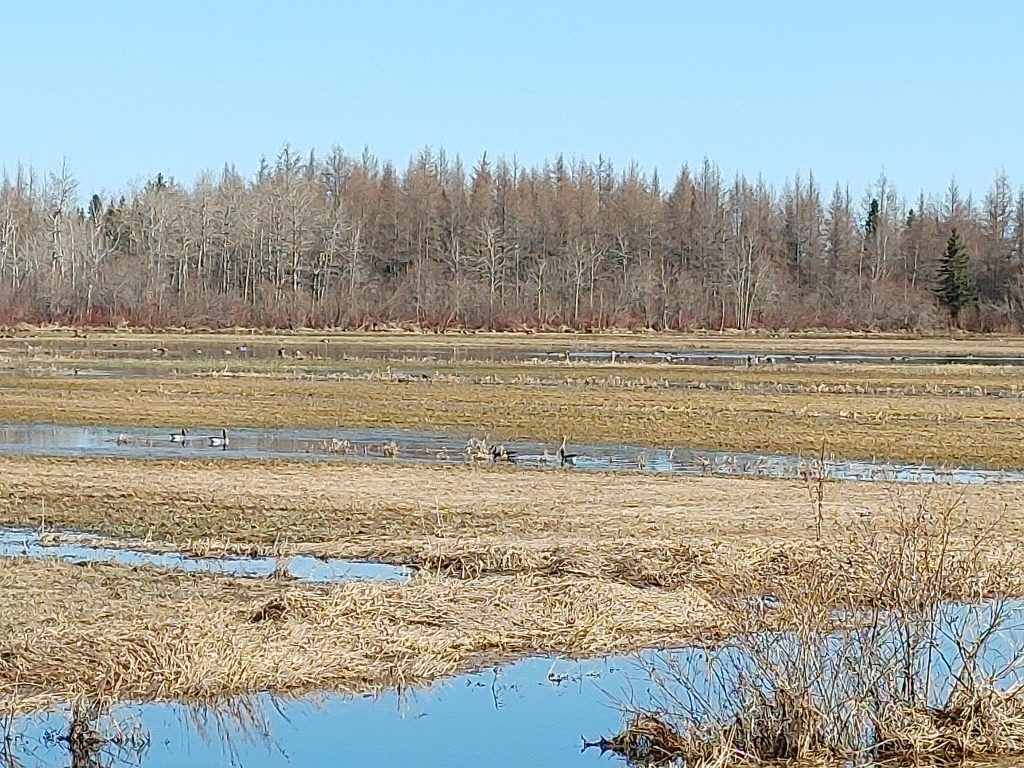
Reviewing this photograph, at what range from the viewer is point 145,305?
108 metres

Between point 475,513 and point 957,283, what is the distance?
4049 inches

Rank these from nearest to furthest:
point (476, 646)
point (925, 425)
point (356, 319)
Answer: point (476, 646) → point (925, 425) → point (356, 319)

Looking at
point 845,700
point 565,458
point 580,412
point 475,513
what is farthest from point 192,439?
point 845,700

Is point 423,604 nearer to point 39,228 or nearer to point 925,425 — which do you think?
point 925,425

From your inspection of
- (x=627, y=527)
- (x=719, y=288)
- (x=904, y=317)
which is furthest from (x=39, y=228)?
(x=627, y=527)

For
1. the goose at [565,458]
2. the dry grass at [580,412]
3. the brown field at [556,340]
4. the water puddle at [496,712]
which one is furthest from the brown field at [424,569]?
the brown field at [556,340]

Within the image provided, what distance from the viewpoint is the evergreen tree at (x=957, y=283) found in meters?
116

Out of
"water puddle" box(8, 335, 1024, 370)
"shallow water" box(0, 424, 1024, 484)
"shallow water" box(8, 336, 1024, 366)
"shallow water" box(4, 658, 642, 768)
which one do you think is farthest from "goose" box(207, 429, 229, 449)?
"shallow water" box(8, 336, 1024, 366)

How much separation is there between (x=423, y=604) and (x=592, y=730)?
3.15 m

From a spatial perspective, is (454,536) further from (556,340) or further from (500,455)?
(556,340)

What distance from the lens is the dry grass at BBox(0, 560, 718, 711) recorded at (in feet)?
37.2

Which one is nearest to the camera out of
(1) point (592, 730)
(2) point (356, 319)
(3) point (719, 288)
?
(1) point (592, 730)

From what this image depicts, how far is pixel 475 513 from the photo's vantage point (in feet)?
66.7

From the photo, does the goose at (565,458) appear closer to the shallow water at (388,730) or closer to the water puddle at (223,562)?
the water puddle at (223,562)
